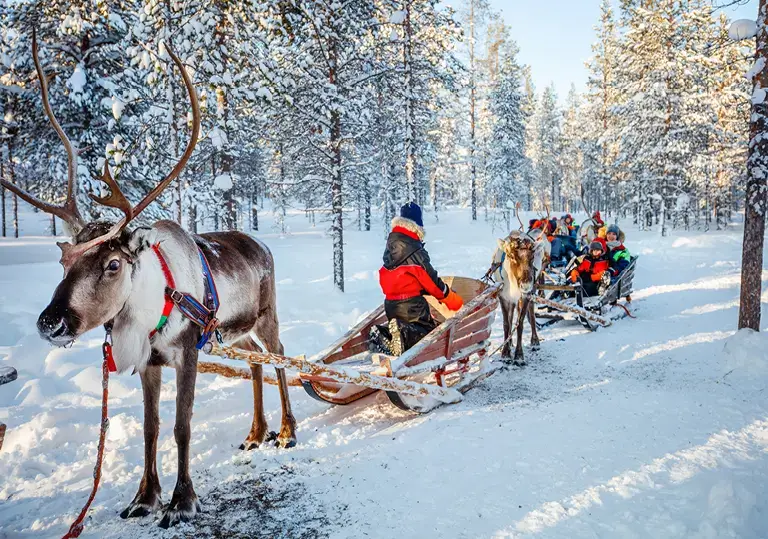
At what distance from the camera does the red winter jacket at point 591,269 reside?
10.6m

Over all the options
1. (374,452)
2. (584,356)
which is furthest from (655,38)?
(374,452)

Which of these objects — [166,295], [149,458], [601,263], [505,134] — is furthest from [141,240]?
[505,134]

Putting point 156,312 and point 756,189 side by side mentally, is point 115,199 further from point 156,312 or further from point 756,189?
point 756,189

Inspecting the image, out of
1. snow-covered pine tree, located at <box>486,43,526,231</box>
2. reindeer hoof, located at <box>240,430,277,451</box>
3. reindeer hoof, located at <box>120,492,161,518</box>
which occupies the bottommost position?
reindeer hoof, located at <box>240,430,277,451</box>

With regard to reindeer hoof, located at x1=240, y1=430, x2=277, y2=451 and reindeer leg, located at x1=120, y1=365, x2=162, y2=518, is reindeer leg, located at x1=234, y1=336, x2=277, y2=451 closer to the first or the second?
reindeer hoof, located at x1=240, y1=430, x2=277, y2=451

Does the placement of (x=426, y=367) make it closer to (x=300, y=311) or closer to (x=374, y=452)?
(x=374, y=452)

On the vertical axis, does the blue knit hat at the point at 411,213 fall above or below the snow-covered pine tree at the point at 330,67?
below

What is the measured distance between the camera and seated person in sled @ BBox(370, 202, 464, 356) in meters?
5.34

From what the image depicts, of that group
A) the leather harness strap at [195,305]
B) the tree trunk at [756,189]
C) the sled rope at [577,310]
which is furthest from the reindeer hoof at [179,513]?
the tree trunk at [756,189]

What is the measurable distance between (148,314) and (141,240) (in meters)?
0.56

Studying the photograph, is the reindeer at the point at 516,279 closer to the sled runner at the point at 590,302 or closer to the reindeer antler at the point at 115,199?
the sled runner at the point at 590,302

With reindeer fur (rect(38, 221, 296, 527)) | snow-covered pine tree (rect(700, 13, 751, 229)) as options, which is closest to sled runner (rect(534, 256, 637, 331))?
reindeer fur (rect(38, 221, 296, 527))

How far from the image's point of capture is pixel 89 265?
2.82m

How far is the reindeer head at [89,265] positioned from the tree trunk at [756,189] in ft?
29.1
